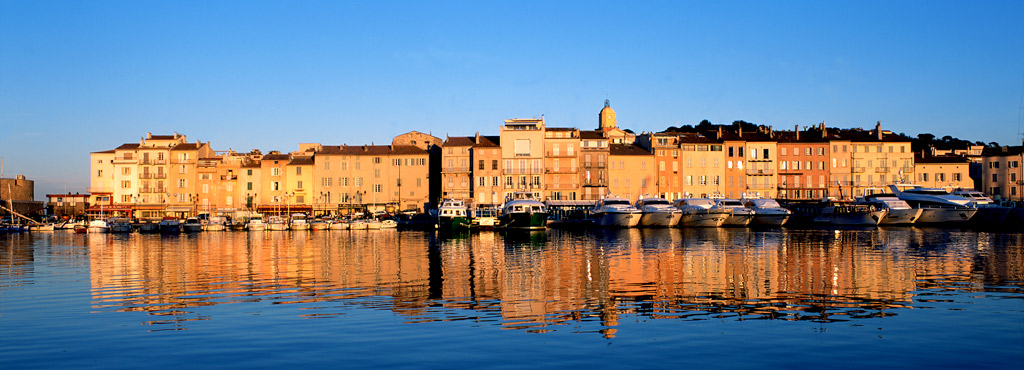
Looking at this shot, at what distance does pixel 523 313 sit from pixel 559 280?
7.70m

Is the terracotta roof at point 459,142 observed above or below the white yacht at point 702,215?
above

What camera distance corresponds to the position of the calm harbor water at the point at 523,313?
48.6 ft

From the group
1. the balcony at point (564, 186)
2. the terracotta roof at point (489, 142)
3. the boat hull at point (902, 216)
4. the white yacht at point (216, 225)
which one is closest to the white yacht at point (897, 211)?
the boat hull at point (902, 216)

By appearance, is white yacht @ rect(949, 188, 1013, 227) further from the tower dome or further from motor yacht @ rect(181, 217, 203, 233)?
motor yacht @ rect(181, 217, 203, 233)

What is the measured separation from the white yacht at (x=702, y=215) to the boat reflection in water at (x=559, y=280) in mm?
33730

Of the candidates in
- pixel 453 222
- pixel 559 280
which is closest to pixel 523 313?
pixel 559 280

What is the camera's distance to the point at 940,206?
80.4m

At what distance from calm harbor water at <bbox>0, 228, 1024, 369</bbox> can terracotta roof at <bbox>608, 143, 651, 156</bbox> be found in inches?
2537

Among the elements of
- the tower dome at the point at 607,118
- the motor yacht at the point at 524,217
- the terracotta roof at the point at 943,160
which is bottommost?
the motor yacht at the point at 524,217

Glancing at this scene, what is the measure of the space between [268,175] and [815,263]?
82.5 metres

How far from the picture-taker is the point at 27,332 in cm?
1767

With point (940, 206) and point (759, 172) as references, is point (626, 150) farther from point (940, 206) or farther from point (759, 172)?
point (940, 206)

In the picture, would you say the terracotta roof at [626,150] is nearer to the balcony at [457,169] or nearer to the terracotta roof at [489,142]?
the terracotta roof at [489,142]

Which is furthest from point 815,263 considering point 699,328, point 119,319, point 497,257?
point 119,319
